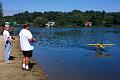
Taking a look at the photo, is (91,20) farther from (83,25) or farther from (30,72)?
(30,72)

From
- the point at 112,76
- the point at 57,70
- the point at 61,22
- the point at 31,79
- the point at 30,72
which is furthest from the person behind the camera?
the point at 61,22

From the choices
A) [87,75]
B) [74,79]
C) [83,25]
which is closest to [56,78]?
[74,79]

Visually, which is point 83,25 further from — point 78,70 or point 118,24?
point 78,70

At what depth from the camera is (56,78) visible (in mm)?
15023

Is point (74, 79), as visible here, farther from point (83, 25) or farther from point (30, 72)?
point (83, 25)

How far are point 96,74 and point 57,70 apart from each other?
7.72 feet

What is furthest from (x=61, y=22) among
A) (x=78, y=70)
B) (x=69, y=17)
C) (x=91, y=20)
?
(x=78, y=70)

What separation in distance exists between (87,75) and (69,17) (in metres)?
177

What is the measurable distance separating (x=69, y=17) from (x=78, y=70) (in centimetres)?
17559

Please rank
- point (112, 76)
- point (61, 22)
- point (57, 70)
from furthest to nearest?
point (61, 22) < point (57, 70) < point (112, 76)

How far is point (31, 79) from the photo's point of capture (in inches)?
517

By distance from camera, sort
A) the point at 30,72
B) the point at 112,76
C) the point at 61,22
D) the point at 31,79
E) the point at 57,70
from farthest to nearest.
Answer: the point at 61,22 < the point at 57,70 < the point at 112,76 < the point at 30,72 < the point at 31,79

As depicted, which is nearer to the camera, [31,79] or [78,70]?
[31,79]

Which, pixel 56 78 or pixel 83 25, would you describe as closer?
pixel 56 78
